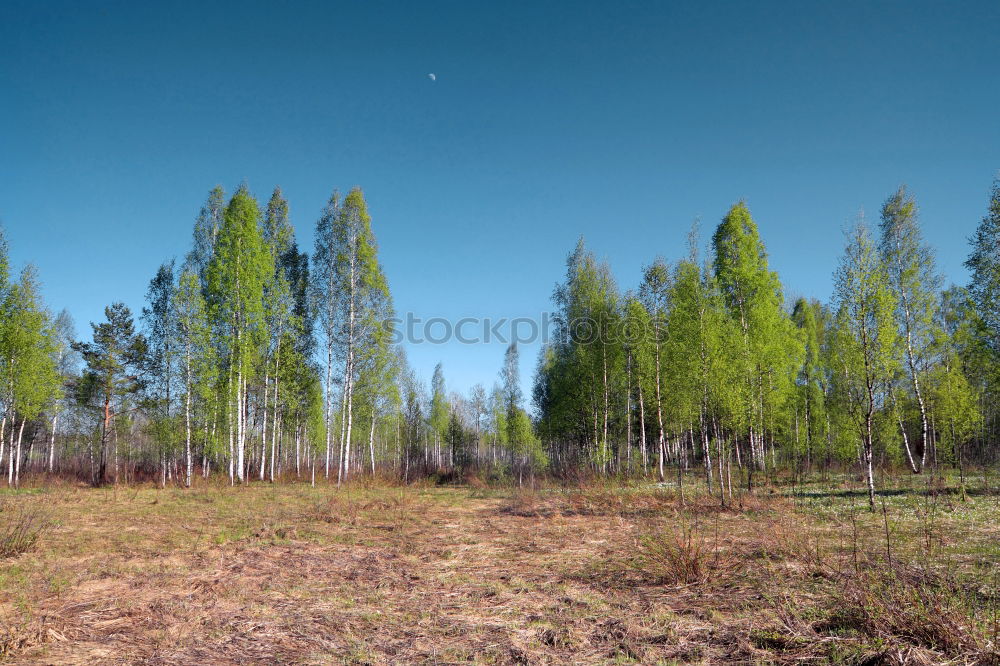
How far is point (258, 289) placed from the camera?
21.7 m

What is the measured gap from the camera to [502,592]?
20.0 ft

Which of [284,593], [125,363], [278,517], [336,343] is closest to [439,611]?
[284,593]

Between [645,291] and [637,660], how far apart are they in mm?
21650

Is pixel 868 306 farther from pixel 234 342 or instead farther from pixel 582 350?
pixel 234 342

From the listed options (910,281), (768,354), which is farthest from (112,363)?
(910,281)

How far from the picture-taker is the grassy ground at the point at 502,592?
13.6 ft

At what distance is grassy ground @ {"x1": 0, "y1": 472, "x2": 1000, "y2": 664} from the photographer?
416 cm

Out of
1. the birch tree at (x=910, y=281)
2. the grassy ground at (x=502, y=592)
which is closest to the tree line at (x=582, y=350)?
the birch tree at (x=910, y=281)

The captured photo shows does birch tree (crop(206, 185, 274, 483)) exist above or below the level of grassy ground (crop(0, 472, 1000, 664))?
above

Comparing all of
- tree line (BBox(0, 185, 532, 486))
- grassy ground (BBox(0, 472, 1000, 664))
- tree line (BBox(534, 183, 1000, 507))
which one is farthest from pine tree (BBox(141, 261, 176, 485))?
tree line (BBox(534, 183, 1000, 507))

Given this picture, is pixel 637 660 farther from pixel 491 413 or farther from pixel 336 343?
pixel 491 413

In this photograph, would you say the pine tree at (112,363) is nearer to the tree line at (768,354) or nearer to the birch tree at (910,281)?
the tree line at (768,354)

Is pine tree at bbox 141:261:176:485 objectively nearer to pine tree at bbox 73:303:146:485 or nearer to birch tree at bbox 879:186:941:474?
pine tree at bbox 73:303:146:485

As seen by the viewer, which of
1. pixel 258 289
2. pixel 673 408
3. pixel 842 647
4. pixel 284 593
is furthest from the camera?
pixel 258 289
